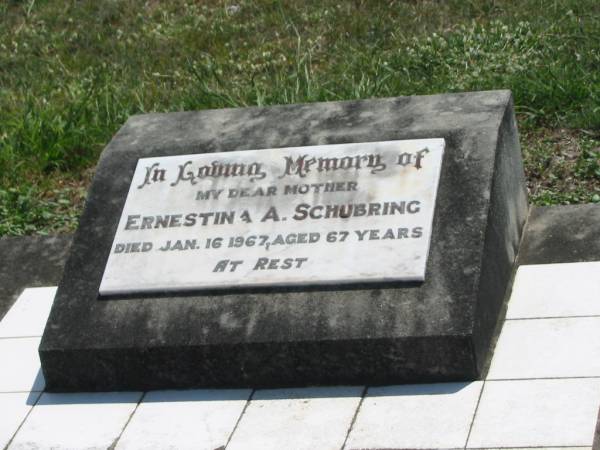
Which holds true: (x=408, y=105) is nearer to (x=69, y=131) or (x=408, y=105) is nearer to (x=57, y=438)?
(x=57, y=438)

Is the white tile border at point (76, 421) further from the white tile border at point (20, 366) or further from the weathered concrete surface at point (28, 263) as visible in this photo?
the weathered concrete surface at point (28, 263)

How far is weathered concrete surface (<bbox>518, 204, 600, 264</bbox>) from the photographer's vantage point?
5.21 m

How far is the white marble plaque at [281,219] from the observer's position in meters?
4.68

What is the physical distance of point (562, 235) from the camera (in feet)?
17.7

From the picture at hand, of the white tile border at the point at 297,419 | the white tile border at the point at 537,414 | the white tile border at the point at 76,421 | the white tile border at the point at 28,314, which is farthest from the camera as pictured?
the white tile border at the point at 28,314

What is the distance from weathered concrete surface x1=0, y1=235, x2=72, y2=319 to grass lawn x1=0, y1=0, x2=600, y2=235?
32 centimetres

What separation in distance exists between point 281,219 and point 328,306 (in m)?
0.44

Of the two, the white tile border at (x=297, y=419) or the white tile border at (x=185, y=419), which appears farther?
the white tile border at (x=185, y=419)

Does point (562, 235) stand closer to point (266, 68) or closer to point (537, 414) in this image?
point (537, 414)

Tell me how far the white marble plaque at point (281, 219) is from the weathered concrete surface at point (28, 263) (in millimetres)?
855

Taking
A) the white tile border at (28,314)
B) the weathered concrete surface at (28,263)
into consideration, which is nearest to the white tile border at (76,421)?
the white tile border at (28,314)

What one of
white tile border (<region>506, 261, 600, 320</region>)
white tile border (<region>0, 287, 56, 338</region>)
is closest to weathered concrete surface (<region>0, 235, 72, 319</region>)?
white tile border (<region>0, 287, 56, 338</region>)

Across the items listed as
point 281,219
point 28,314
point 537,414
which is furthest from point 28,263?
point 537,414

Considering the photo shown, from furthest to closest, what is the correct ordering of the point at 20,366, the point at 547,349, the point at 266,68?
the point at 266,68, the point at 20,366, the point at 547,349
